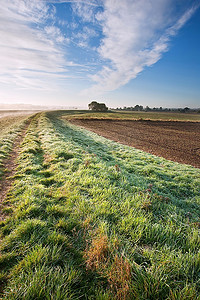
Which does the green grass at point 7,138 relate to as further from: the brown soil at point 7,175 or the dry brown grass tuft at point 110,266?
the dry brown grass tuft at point 110,266

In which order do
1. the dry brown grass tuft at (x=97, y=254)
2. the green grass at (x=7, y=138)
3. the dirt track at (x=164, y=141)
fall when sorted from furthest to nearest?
the dirt track at (x=164, y=141)
the green grass at (x=7, y=138)
the dry brown grass tuft at (x=97, y=254)

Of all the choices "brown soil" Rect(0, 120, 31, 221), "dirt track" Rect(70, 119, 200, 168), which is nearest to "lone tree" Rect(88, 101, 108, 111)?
"dirt track" Rect(70, 119, 200, 168)

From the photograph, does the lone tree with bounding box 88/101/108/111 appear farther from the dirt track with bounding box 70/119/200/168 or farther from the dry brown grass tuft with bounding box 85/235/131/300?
the dry brown grass tuft with bounding box 85/235/131/300

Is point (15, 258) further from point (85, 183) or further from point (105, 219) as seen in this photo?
point (85, 183)

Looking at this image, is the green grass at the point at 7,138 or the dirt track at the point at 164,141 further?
the dirt track at the point at 164,141

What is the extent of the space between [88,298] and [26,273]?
0.96m

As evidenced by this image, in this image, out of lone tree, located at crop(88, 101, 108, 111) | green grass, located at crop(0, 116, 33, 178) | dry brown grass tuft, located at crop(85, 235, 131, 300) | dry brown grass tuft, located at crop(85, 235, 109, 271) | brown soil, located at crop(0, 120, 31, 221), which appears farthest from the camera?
lone tree, located at crop(88, 101, 108, 111)

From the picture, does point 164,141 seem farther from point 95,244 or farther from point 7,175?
point 95,244

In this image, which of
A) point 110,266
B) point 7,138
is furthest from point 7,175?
point 7,138

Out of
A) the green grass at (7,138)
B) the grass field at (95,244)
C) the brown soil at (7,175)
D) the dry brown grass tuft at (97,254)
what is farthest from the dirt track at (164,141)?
the green grass at (7,138)

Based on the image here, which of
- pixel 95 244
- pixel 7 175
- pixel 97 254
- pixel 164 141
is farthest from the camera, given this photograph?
pixel 164 141

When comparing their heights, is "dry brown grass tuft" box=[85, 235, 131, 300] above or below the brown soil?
above

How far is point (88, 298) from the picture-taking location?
1769 millimetres

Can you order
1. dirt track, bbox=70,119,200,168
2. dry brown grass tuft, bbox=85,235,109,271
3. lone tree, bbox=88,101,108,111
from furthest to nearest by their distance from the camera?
lone tree, bbox=88,101,108,111
dirt track, bbox=70,119,200,168
dry brown grass tuft, bbox=85,235,109,271
